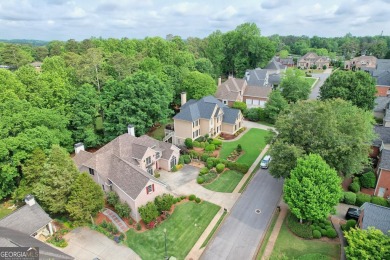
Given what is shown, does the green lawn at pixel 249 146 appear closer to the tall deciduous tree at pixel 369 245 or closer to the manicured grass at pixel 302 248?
the manicured grass at pixel 302 248

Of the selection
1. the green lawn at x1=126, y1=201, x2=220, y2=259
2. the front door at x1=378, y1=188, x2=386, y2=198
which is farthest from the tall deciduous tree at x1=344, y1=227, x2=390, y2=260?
the front door at x1=378, y1=188, x2=386, y2=198

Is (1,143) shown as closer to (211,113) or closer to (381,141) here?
(211,113)

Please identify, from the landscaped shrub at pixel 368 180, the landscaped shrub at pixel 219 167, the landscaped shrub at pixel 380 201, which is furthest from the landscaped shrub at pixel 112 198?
the landscaped shrub at pixel 368 180

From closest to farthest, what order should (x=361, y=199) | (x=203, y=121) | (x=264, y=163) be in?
(x=361, y=199) → (x=264, y=163) → (x=203, y=121)

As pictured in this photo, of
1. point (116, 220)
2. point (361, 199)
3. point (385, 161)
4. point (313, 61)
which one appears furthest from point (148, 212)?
point (313, 61)

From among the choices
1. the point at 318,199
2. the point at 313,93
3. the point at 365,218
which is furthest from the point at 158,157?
the point at 313,93

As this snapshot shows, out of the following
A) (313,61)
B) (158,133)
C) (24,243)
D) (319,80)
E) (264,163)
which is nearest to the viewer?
(24,243)

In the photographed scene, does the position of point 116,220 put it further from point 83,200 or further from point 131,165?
point 131,165
